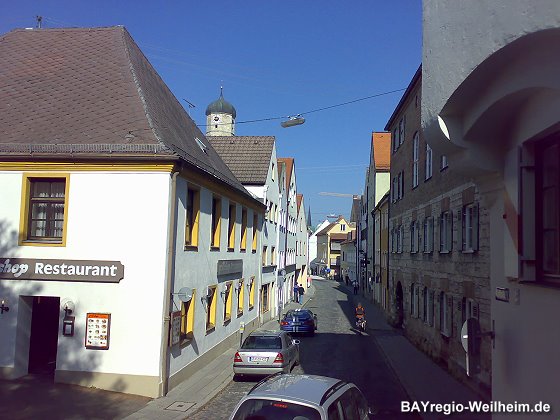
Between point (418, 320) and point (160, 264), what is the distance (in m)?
14.3

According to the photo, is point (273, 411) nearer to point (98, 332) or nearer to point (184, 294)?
point (184, 294)

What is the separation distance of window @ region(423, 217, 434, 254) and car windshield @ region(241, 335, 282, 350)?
26.2 ft

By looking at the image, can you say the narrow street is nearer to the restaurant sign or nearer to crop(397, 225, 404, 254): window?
the restaurant sign

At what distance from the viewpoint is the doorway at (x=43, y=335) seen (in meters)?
14.3

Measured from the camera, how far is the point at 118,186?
44.0 feet

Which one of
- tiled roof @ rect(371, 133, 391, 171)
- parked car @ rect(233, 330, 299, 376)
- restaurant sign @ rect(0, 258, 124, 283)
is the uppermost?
tiled roof @ rect(371, 133, 391, 171)

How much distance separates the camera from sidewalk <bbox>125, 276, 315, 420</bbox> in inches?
452

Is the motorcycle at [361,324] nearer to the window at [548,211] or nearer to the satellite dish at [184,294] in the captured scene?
the satellite dish at [184,294]

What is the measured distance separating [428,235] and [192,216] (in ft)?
34.1

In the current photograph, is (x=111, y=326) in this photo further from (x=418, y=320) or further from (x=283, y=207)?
(x=283, y=207)

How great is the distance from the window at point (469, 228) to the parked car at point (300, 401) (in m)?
8.53

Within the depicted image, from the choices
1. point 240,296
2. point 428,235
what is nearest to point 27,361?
point 240,296

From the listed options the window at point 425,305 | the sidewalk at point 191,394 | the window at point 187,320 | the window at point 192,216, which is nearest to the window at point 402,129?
the window at point 425,305

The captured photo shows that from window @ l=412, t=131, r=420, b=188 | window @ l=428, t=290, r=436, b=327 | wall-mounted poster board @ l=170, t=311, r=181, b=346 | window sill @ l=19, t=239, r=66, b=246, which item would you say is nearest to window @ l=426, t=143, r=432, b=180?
window @ l=412, t=131, r=420, b=188
